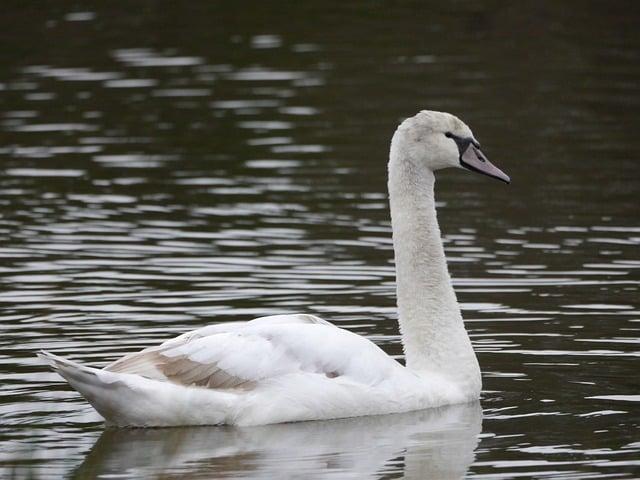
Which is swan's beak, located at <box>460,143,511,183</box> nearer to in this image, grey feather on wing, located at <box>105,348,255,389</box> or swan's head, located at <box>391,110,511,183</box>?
swan's head, located at <box>391,110,511,183</box>

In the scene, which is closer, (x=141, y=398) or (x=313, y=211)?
(x=141, y=398)

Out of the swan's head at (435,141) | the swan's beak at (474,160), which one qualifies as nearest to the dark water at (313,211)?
the swan's beak at (474,160)

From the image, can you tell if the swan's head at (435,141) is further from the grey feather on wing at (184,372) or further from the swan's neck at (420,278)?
the grey feather on wing at (184,372)

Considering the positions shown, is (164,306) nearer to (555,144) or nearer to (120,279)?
(120,279)

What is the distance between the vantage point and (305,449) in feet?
34.1

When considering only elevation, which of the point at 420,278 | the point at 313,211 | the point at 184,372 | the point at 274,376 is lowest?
the point at 313,211

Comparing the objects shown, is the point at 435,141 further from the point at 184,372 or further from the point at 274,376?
the point at 184,372

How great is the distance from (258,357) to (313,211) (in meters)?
7.45

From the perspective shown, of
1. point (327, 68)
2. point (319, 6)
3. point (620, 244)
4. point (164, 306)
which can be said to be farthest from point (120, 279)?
point (319, 6)

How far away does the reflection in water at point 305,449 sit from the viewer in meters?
9.93

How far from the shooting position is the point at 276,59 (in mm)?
27891

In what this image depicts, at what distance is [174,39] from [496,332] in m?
17.3

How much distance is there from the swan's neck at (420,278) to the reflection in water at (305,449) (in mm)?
447

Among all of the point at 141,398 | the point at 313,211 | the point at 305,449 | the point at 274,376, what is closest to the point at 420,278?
the point at 274,376
